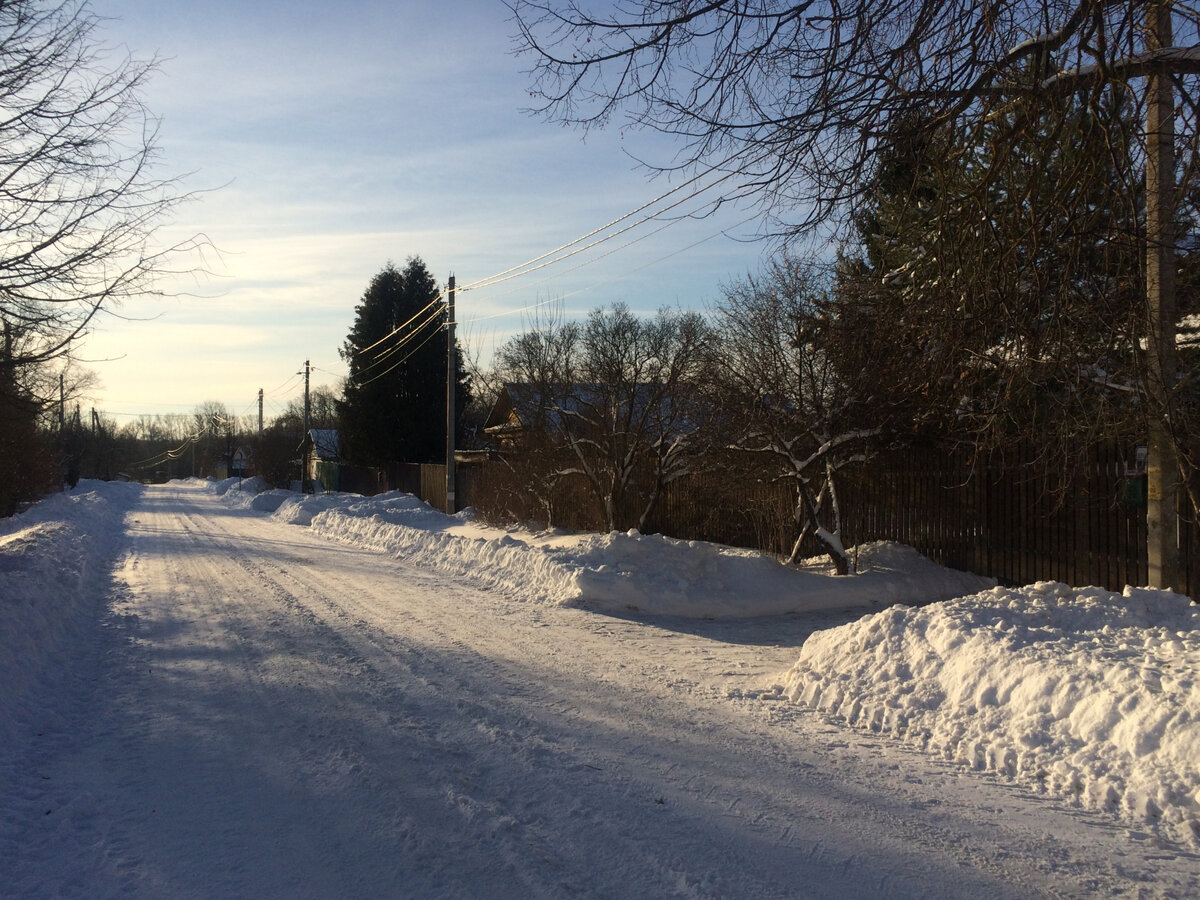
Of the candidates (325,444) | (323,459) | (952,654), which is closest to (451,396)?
(952,654)

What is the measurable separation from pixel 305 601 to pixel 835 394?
28.6 ft

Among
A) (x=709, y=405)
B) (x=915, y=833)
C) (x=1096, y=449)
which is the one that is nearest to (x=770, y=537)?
(x=709, y=405)

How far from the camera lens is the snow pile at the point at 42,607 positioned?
7.34 m

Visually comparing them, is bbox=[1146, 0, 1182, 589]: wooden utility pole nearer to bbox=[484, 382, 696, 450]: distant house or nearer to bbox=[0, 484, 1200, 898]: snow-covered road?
bbox=[0, 484, 1200, 898]: snow-covered road

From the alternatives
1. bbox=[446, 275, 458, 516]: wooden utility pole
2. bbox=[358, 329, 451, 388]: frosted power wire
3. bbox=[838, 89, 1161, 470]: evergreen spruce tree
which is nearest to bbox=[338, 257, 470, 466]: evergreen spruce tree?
bbox=[358, 329, 451, 388]: frosted power wire

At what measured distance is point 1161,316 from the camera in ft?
23.3

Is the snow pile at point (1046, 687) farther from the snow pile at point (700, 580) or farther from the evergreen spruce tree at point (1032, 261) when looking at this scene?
the snow pile at point (700, 580)

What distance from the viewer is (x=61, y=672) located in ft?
27.2

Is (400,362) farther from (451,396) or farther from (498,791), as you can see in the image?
(498,791)

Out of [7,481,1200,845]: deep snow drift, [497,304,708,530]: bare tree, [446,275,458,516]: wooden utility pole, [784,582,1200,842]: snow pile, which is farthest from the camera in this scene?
[446,275,458,516]: wooden utility pole

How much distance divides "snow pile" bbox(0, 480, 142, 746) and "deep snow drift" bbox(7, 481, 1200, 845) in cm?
4

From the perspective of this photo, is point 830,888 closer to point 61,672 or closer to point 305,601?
point 61,672

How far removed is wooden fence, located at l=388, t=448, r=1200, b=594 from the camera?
10.3 meters

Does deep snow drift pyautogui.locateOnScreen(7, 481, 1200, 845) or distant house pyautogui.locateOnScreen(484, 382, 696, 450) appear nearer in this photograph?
deep snow drift pyautogui.locateOnScreen(7, 481, 1200, 845)
